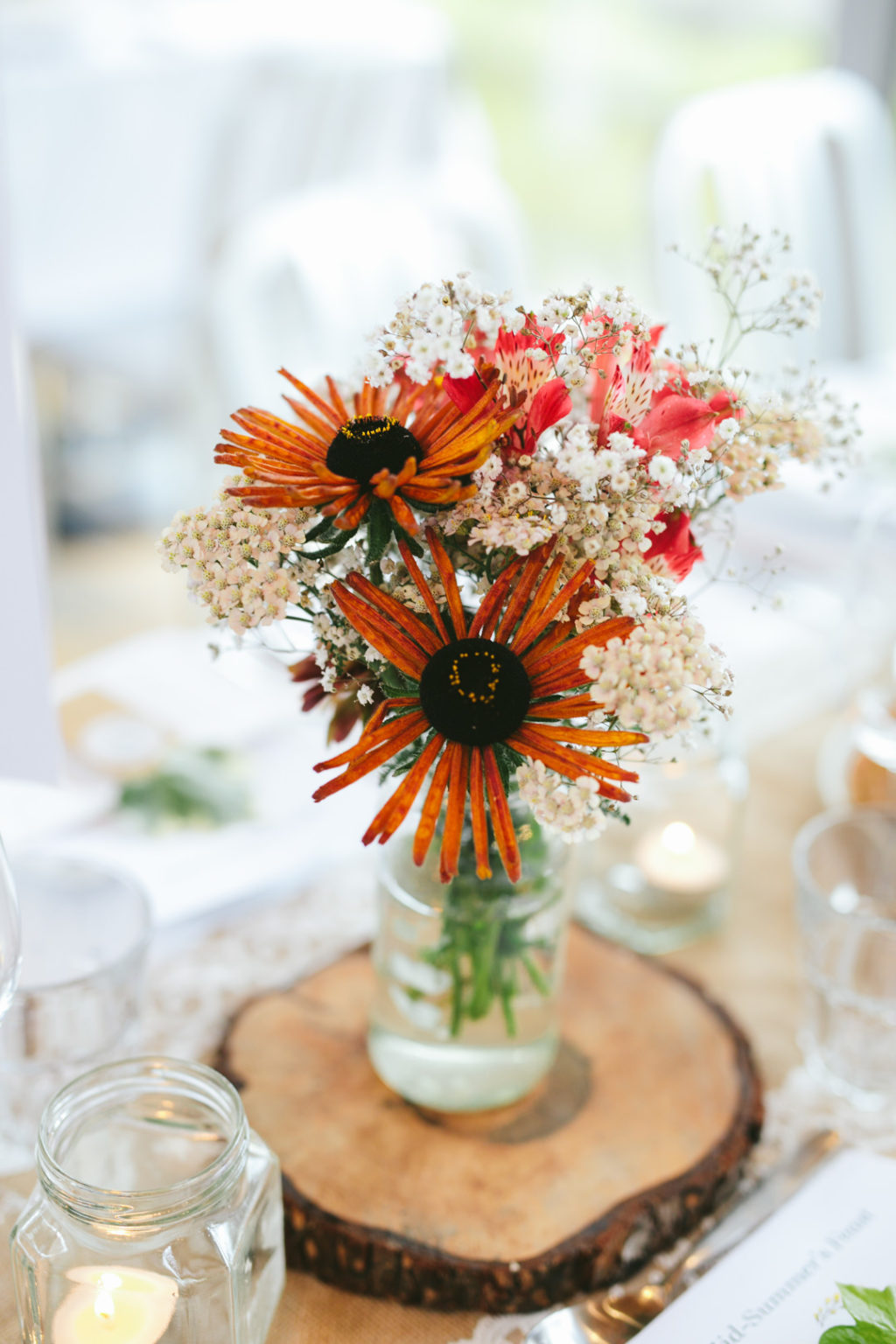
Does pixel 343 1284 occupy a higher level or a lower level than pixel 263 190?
lower

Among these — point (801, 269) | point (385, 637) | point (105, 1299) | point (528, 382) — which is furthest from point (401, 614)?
point (801, 269)

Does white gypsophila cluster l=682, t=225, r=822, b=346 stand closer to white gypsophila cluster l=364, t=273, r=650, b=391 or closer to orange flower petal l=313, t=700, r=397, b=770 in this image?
white gypsophila cluster l=364, t=273, r=650, b=391

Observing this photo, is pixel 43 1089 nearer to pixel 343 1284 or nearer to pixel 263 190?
pixel 343 1284

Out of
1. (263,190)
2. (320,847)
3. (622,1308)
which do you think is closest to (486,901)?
(622,1308)

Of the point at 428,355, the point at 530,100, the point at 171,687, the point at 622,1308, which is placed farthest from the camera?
the point at 530,100

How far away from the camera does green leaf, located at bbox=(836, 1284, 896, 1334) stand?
54cm

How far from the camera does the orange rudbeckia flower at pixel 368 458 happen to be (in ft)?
1.62

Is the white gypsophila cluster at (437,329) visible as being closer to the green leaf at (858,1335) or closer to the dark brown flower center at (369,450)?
the dark brown flower center at (369,450)

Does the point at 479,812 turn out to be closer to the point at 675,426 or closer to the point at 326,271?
the point at 675,426

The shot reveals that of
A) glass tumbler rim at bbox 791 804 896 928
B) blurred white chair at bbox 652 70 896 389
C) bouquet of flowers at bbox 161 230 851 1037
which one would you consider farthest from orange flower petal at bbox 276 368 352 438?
blurred white chair at bbox 652 70 896 389

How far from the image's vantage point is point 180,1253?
0.52 metres

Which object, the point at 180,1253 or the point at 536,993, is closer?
the point at 180,1253

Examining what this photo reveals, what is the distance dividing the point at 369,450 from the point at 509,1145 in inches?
16.2

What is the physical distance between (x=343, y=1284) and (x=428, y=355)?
47cm
